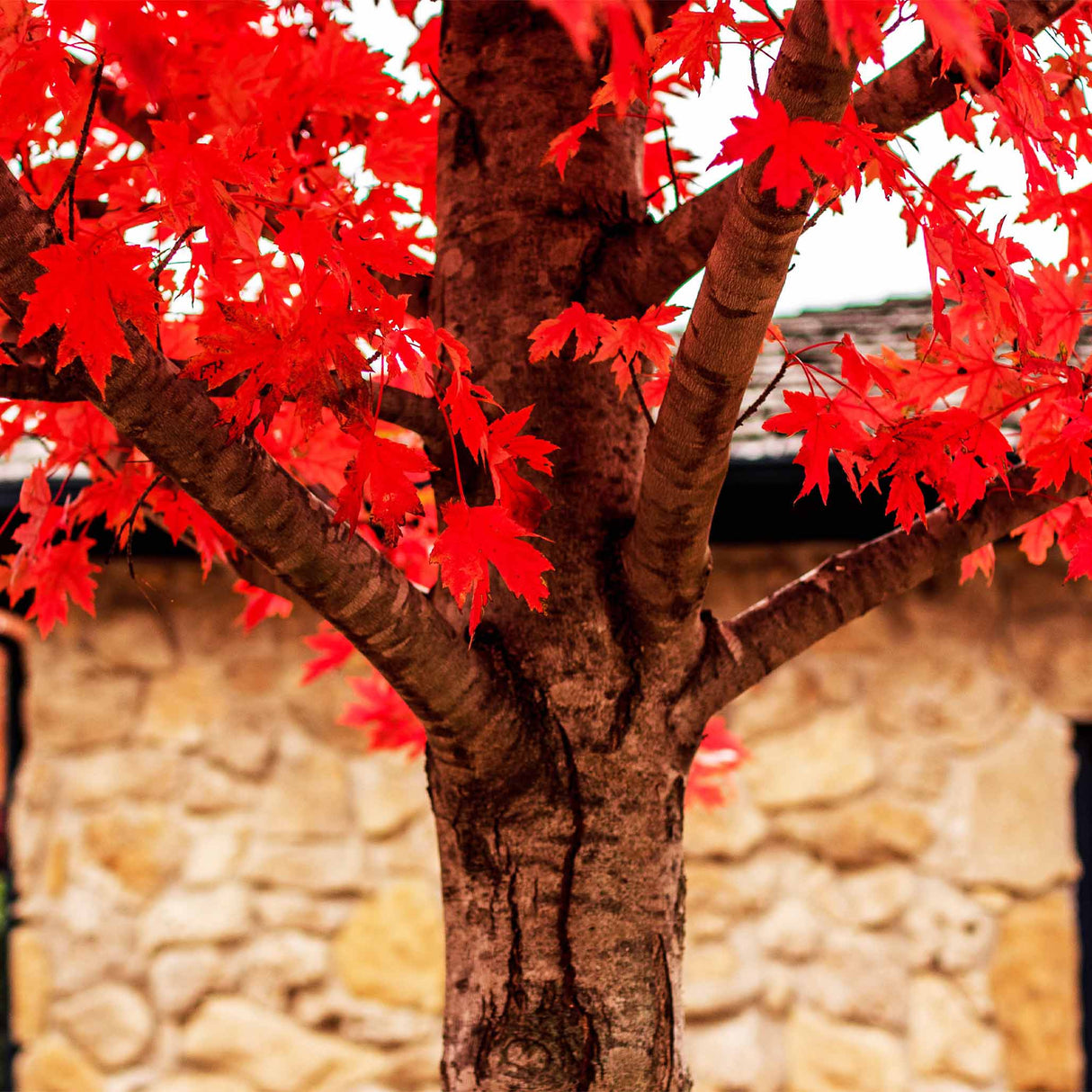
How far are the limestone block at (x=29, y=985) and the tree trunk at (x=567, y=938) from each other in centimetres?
266

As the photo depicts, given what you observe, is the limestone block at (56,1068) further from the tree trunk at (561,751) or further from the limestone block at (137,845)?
the tree trunk at (561,751)

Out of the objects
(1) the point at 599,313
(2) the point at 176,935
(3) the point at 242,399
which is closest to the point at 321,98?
(1) the point at 599,313

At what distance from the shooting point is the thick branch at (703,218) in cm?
139

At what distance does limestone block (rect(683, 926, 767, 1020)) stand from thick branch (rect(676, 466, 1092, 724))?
6.94 feet

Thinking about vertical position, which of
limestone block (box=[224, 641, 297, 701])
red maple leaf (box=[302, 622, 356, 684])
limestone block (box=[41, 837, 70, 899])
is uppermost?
limestone block (box=[224, 641, 297, 701])

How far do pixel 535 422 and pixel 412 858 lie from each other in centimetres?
240

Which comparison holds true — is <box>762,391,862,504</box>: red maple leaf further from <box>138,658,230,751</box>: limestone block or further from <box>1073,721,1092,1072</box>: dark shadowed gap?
<box>138,658,230,751</box>: limestone block

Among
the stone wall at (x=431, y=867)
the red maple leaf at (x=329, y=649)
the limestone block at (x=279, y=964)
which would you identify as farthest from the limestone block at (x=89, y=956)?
the red maple leaf at (x=329, y=649)

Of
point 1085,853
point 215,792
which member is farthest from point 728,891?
point 215,792

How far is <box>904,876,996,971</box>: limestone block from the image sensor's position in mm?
3420

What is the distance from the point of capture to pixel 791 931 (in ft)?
11.5

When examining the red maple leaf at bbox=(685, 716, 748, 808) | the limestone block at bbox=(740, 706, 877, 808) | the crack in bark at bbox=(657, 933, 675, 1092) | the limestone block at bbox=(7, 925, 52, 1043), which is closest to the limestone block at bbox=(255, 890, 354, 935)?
the limestone block at bbox=(7, 925, 52, 1043)

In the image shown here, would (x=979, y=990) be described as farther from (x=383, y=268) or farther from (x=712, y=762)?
(x=383, y=268)

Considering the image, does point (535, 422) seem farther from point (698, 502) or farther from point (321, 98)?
point (321, 98)
